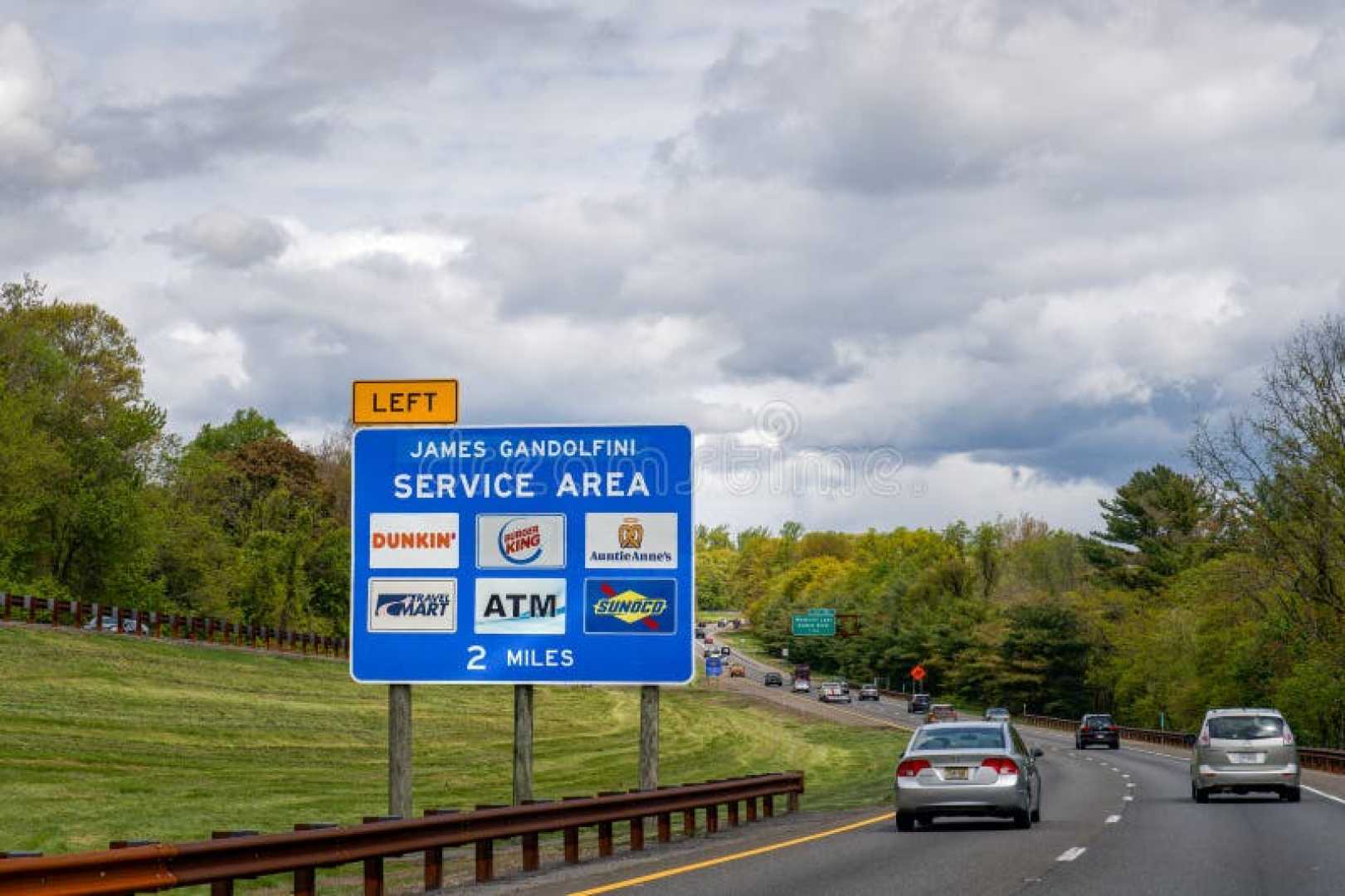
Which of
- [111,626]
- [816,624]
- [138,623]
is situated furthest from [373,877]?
[816,624]

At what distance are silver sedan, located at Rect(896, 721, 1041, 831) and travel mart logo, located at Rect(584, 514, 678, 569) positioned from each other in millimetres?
4410

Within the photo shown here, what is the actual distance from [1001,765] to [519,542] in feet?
23.8

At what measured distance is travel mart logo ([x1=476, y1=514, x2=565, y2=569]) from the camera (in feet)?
84.6

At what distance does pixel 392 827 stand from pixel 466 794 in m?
25.2

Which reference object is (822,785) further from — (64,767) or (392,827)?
(392,827)

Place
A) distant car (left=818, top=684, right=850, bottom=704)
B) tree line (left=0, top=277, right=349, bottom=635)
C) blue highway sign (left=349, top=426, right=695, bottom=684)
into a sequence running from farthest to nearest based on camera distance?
distant car (left=818, top=684, right=850, bottom=704) < tree line (left=0, top=277, right=349, bottom=635) < blue highway sign (left=349, top=426, right=695, bottom=684)

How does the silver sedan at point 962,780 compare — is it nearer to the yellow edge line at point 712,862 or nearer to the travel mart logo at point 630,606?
the yellow edge line at point 712,862

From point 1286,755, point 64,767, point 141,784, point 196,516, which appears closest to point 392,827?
point 1286,755

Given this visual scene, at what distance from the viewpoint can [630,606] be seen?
25781 mm

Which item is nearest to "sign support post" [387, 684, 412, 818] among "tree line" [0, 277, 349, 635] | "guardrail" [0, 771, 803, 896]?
"guardrail" [0, 771, 803, 896]

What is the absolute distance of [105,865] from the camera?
1189 centimetres

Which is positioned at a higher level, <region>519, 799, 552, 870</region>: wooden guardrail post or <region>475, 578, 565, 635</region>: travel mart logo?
<region>475, 578, 565, 635</region>: travel mart logo

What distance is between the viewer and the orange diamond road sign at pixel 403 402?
26328mm

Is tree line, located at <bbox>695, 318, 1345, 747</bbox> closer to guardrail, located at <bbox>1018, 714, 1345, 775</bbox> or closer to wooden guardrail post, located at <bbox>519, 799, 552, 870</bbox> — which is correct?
guardrail, located at <bbox>1018, 714, 1345, 775</bbox>
